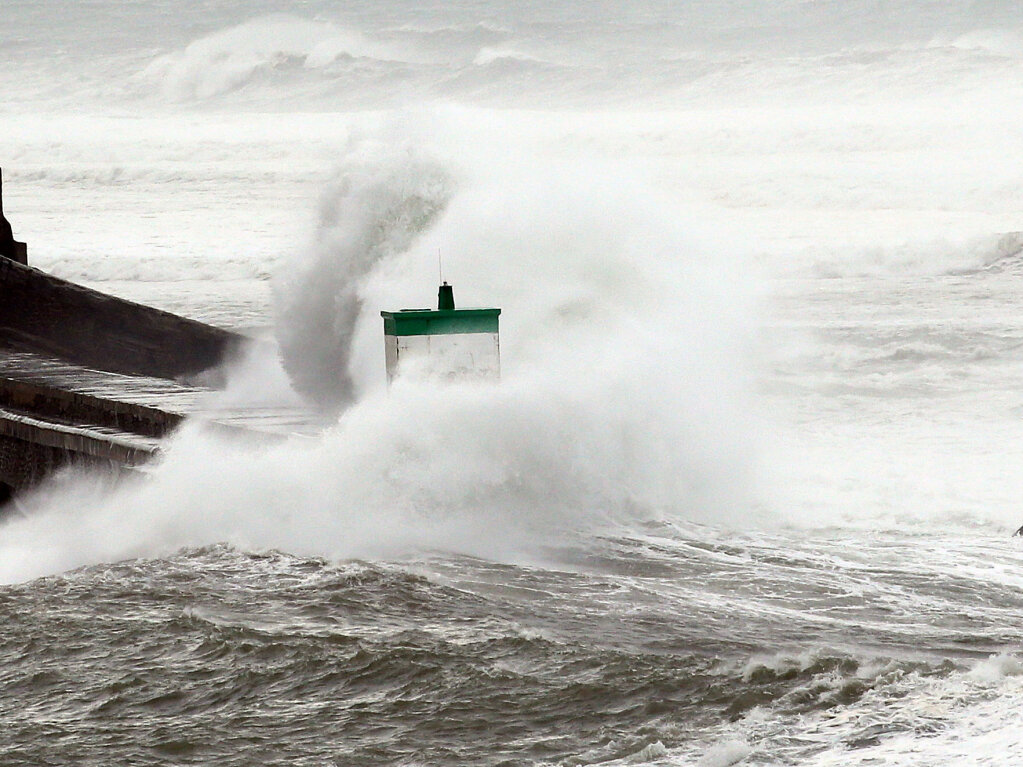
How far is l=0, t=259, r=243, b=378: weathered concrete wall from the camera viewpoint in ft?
40.7

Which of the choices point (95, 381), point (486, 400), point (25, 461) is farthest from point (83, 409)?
point (486, 400)

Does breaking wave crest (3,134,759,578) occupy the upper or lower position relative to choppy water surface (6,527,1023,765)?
upper

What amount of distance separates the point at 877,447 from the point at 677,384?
1.71m

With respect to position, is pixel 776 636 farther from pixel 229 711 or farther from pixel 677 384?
pixel 677 384

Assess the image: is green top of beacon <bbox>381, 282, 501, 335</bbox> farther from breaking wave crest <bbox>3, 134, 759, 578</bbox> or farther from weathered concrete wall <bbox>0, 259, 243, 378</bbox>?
weathered concrete wall <bbox>0, 259, 243, 378</bbox>

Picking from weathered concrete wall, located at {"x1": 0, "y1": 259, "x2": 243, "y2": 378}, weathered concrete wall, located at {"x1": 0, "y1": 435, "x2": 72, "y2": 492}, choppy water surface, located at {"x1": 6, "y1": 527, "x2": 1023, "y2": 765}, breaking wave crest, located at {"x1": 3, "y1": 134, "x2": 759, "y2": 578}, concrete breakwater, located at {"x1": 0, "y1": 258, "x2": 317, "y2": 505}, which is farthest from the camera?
weathered concrete wall, located at {"x1": 0, "y1": 259, "x2": 243, "y2": 378}

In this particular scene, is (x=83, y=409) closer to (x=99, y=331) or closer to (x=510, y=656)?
(x=99, y=331)

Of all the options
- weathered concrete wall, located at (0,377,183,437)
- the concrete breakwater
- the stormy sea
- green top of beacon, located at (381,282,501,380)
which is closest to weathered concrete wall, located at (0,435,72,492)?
the concrete breakwater

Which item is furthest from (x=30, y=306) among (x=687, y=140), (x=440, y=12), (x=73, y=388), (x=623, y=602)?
(x=440, y=12)

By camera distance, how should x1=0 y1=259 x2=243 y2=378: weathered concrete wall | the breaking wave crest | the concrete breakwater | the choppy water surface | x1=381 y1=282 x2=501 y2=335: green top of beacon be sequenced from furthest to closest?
x1=0 y1=259 x2=243 y2=378: weathered concrete wall, the concrete breakwater, x1=381 y1=282 x2=501 y2=335: green top of beacon, the breaking wave crest, the choppy water surface

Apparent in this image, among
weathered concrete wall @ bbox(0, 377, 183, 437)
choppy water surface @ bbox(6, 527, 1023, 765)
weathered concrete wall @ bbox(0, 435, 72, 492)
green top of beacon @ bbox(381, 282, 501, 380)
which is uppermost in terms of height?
green top of beacon @ bbox(381, 282, 501, 380)

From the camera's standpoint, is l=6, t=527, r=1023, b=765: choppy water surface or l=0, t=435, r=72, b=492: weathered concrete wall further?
l=0, t=435, r=72, b=492: weathered concrete wall

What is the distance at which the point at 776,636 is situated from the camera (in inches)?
200

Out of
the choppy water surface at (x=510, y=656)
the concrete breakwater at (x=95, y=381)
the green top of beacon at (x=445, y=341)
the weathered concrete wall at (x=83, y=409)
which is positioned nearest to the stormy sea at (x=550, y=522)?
the choppy water surface at (x=510, y=656)
